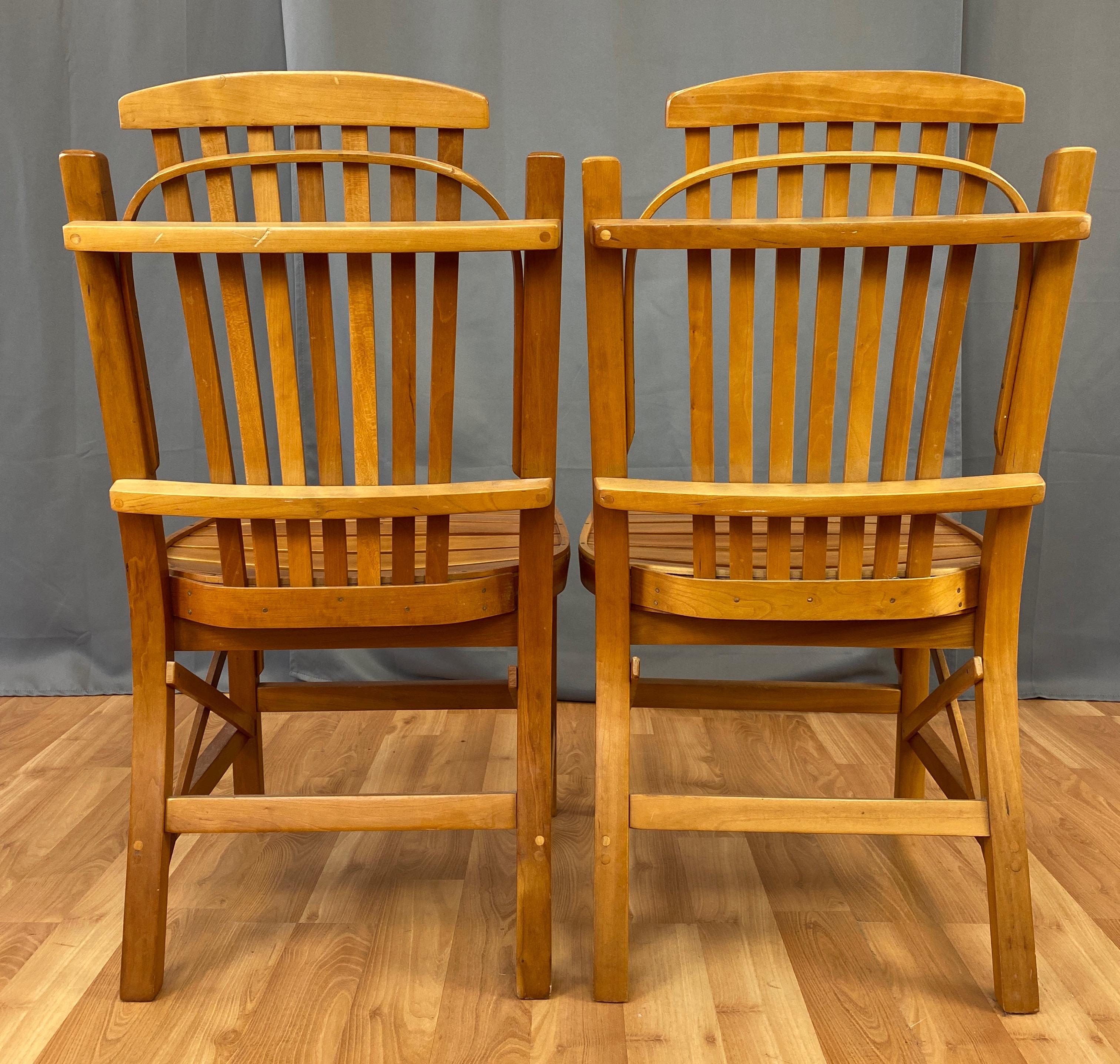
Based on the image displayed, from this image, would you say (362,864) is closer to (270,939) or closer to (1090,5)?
(270,939)

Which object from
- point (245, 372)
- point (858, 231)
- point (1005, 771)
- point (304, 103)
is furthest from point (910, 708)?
point (304, 103)

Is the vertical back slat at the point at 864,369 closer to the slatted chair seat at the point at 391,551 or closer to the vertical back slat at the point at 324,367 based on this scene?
the slatted chair seat at the point at 391,551

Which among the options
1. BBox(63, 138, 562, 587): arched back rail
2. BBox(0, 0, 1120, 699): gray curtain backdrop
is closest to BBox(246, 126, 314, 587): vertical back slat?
BBox(63, 138, 562, 587): arched back rail

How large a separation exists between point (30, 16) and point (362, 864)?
1772mm

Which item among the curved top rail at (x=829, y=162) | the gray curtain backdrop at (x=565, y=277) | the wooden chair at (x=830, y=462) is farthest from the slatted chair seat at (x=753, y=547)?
the gray curtain backdrop at (x=565, y=277)

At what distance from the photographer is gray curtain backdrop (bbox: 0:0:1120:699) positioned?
2.05 metres

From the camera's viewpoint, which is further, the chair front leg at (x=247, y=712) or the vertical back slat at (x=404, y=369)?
the chair front leg at (x=247, y=712)

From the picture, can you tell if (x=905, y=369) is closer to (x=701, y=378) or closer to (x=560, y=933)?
(x=701, y=378)

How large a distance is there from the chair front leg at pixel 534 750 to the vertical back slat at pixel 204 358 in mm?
310

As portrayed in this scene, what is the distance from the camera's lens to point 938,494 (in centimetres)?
106

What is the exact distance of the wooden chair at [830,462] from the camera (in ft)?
3.47

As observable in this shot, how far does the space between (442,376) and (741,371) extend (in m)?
0.31

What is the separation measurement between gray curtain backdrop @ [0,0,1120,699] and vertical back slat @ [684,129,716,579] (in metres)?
1.03

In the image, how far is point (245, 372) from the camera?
109 cm
